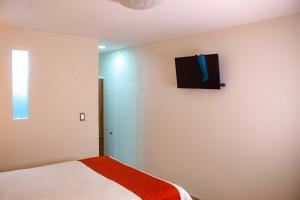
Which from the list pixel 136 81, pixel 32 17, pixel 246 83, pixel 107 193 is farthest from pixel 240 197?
pixel 32 17

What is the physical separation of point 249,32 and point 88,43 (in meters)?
2.11

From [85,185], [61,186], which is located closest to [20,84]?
[61,186]

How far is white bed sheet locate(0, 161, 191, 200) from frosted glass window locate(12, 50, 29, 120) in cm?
84

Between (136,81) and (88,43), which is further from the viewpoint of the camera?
(136,81)

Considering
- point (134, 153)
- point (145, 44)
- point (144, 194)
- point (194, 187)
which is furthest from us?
point (134, 153)

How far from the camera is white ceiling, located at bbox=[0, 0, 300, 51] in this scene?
2.15 meters

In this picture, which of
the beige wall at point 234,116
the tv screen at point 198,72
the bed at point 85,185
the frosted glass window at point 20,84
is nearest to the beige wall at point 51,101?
the frosted glass window at point 20,84

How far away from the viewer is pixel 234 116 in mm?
2943

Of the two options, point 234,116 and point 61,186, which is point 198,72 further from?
point 61,186

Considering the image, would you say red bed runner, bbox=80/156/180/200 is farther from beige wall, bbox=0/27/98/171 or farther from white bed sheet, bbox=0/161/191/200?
beige wall, bbox=0/27/98/171

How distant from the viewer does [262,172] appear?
2.71 metres

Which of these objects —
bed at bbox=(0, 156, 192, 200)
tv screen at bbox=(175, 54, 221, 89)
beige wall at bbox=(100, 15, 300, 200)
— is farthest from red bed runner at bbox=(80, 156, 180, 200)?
tv screen at bbox=(175, 54, 221, 89)

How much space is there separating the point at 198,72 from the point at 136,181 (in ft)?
5.19

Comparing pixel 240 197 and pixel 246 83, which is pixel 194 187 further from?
pixel 246 83
